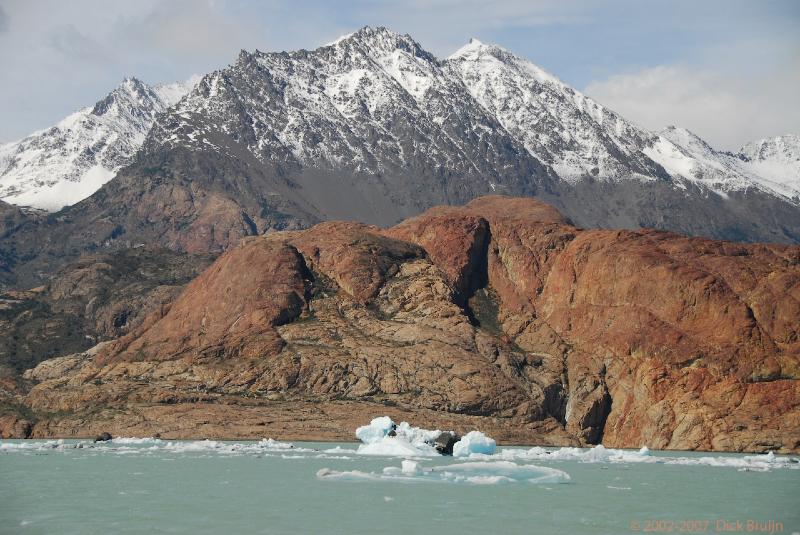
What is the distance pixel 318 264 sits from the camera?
184 meters

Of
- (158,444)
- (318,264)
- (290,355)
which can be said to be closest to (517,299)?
(318,264)

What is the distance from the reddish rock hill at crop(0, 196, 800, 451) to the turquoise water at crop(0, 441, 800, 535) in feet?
110

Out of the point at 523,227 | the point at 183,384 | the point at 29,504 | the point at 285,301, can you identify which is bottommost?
the point at 29,504

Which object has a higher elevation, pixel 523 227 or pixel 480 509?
pixel 523 227

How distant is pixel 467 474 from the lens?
9050cm

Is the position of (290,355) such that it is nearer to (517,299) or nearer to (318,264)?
(318,264)

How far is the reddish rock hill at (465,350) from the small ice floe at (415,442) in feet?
66.1

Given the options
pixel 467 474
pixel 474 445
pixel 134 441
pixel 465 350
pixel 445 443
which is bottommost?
pixel 467 474

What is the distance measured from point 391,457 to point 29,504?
157ft

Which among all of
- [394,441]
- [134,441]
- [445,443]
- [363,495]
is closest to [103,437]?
[134,441]

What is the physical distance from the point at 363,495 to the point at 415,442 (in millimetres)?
44406

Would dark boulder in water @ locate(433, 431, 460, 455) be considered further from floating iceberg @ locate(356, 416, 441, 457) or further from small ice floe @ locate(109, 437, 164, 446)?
small ice floe @ locate(109, 437, 164, 446)

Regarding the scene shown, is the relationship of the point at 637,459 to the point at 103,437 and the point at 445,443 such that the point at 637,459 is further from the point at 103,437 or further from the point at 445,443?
the point at 103,437

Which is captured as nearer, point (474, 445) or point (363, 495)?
point (363, 495)
